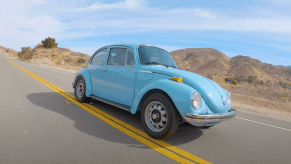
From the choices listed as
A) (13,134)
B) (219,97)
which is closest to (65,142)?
(13,134)

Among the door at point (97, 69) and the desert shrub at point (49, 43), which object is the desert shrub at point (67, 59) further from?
the door at point (97, 69)

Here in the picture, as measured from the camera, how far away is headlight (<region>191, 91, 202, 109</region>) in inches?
128

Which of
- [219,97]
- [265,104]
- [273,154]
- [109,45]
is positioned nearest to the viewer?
[273,154]

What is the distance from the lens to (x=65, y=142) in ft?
10.7

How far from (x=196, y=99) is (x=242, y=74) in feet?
148

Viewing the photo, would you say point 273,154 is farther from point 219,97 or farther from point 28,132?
point 28,132

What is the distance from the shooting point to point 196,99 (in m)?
3.31

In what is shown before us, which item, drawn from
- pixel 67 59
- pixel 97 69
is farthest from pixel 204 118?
pixel 67 59

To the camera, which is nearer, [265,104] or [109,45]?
[109,45]

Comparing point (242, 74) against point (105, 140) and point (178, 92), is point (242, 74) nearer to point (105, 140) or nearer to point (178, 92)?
point (178, 92)

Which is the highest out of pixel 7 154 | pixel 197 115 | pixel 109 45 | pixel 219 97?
pixel 109 45

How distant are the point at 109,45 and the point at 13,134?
2.92m

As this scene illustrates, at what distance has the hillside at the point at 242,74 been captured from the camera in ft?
48.7

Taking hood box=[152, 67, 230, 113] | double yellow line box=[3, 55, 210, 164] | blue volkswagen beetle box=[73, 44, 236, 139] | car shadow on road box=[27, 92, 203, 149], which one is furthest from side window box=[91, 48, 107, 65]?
hood box=[152, 67, 230, 113]
